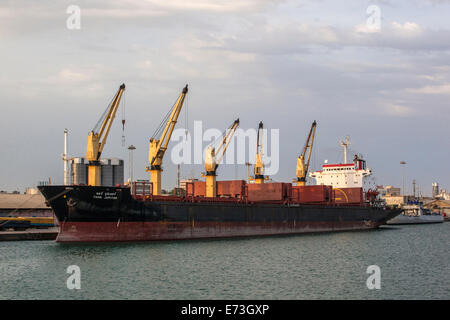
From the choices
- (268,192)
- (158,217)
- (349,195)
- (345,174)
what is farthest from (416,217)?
(158,217)

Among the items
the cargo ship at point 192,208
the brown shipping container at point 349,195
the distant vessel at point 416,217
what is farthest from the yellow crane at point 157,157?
the distant vessel at point 416,217

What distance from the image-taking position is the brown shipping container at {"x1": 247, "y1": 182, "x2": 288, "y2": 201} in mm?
55938

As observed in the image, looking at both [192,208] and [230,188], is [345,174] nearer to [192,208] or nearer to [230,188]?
[230,188]

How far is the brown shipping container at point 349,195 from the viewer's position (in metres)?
69.1

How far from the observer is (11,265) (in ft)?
96.7

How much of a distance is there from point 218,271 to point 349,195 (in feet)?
148

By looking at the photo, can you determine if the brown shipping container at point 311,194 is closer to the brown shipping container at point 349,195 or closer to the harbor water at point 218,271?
the brown shipping container at point 349,195

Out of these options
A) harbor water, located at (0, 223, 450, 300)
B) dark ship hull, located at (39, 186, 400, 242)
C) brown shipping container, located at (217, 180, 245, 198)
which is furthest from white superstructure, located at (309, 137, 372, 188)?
harbor water, located at (0, 223, 450, 300)

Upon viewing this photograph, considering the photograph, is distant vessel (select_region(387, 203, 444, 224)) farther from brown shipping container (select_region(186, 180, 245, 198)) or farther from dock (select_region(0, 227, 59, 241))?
dock (select_region(0, 227, 59, 241))

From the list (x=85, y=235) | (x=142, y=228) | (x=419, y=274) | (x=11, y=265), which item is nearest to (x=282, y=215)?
(x=142, y=228)

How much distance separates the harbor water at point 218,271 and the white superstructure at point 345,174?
36780 mm

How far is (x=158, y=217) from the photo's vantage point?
4241cm
